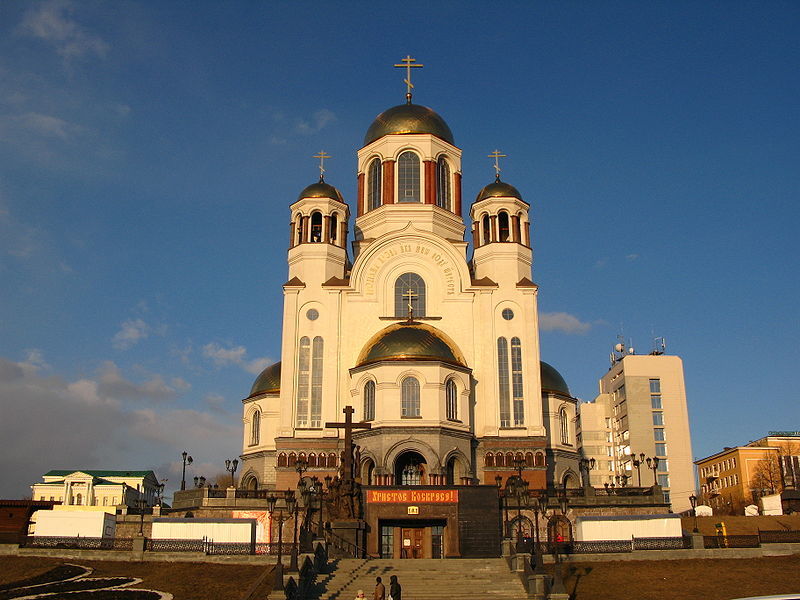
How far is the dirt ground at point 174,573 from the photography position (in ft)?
82.2

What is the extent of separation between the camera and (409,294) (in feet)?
158

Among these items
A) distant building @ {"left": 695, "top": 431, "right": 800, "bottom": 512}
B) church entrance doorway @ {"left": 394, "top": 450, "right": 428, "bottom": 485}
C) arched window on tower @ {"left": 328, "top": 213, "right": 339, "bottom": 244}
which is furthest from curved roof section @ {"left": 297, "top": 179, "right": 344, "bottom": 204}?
distant building @ {"left": 695, "top": 431, "right": 800, "bottom": 512}

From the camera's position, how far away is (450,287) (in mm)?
48250

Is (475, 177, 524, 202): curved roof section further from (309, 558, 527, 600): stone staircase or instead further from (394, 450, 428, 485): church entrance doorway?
(309, 558, 527, 600): stone staircase

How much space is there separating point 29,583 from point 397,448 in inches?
748

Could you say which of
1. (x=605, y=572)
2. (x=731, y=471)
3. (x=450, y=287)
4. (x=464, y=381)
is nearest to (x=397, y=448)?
(x=464, y=381)

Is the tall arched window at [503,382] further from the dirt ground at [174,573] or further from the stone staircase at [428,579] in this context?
the dirt ground at [174,573]

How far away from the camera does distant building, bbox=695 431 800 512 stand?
66250mm

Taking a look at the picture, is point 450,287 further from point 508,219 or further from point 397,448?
point 397,448

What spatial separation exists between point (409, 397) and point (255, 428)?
11.6 metres

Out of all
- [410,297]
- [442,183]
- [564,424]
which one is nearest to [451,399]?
[410,297]

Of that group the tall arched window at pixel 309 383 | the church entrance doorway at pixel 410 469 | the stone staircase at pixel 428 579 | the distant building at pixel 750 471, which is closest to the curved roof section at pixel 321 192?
the tall arched window at pixel 309 383

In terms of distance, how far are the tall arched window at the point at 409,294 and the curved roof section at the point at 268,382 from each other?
8201 millimetres

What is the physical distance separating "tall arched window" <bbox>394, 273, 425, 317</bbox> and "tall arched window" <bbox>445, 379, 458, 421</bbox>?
5896mm
